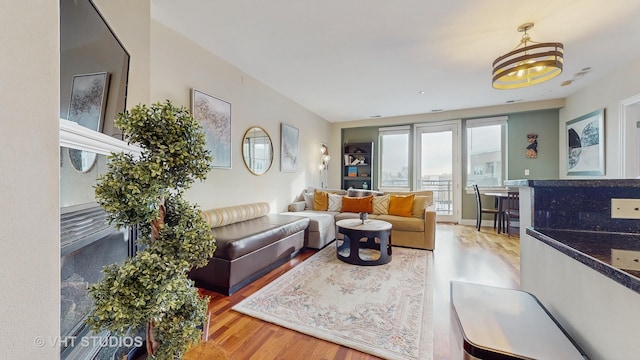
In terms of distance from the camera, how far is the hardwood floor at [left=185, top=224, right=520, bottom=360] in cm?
151

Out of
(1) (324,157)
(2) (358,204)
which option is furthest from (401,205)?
(1) (324,157)

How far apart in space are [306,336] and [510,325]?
1.26m

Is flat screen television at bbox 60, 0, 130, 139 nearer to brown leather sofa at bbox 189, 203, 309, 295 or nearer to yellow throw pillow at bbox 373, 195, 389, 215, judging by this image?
brown leather sofa at bbox 189, 203, 309, 295

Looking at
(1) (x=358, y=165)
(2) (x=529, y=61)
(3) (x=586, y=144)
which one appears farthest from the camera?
(1) (x=358, y=165)

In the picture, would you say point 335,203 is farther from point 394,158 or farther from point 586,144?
point 586,144

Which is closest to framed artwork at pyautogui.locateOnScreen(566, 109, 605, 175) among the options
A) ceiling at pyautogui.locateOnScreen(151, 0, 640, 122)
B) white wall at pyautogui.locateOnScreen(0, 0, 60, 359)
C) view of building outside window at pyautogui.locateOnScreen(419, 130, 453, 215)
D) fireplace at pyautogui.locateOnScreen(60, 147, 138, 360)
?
ceiling at pyautogui.locateOnScreen(151, 0, 640, 122)

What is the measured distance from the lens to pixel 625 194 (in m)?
0.91

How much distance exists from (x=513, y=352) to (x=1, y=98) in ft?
4.41

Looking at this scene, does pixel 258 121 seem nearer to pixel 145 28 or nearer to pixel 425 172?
pixel 145 28

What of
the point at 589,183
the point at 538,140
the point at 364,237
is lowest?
the point at 364,237

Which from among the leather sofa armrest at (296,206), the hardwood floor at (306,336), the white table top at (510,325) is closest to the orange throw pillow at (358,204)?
the leather sofa armrest at (296,206)

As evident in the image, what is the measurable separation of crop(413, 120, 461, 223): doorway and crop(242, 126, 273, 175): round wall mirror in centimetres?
388

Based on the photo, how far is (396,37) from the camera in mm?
2676

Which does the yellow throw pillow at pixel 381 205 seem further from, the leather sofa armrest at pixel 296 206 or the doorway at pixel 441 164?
the doorway at pixel 441 164
